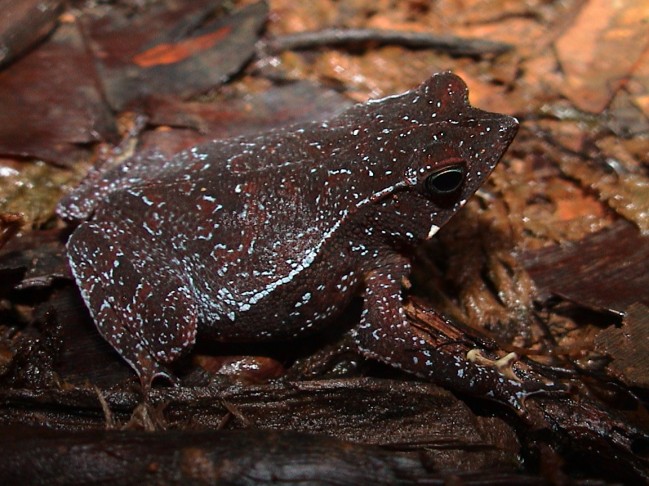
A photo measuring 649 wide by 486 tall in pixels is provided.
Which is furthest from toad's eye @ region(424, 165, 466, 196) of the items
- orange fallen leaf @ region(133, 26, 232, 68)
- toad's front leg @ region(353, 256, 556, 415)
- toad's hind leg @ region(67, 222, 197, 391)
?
orange fallen leaf @ region(133, 26, 232, 68)

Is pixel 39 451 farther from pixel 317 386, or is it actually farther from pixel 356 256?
pixel 356 256

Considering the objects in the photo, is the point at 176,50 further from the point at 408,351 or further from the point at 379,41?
the point at 408,351

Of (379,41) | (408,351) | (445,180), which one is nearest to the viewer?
(445,180)

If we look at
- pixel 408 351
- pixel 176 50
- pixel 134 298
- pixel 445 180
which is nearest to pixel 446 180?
pixel 445 180

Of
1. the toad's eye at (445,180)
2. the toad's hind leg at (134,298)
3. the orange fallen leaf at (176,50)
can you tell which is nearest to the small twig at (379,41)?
the orange fallen leaf at (176,50)

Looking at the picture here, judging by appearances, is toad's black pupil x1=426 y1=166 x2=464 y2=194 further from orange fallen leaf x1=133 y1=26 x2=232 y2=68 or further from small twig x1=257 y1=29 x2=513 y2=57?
orange fallen leaf x1=133 y1=26 x2=232 y2=68
